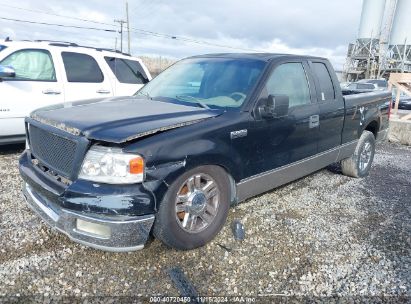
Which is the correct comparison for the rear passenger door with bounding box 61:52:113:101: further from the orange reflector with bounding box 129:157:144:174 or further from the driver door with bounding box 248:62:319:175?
the orange reflector with bounding box 129:157:144:174

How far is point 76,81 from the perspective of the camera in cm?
629

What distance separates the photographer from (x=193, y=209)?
3039 mm

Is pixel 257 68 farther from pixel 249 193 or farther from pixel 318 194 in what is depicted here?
pixel 318 194

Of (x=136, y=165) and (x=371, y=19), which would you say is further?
(x=371, y=19)

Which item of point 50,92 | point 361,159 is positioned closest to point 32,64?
point 50,92

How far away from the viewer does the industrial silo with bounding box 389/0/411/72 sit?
4144 centimetres

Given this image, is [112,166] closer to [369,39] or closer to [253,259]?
[253,259]

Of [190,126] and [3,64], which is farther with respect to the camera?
[3,64]

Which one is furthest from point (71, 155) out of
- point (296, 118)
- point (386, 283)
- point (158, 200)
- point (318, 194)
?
point (318, 194)

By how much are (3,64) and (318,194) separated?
5358mm

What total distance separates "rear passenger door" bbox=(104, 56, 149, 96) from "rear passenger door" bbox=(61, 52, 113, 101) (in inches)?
7.9

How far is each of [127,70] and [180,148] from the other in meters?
4.87

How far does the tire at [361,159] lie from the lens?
553 centimetres

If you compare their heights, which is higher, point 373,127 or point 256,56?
point 256,56
